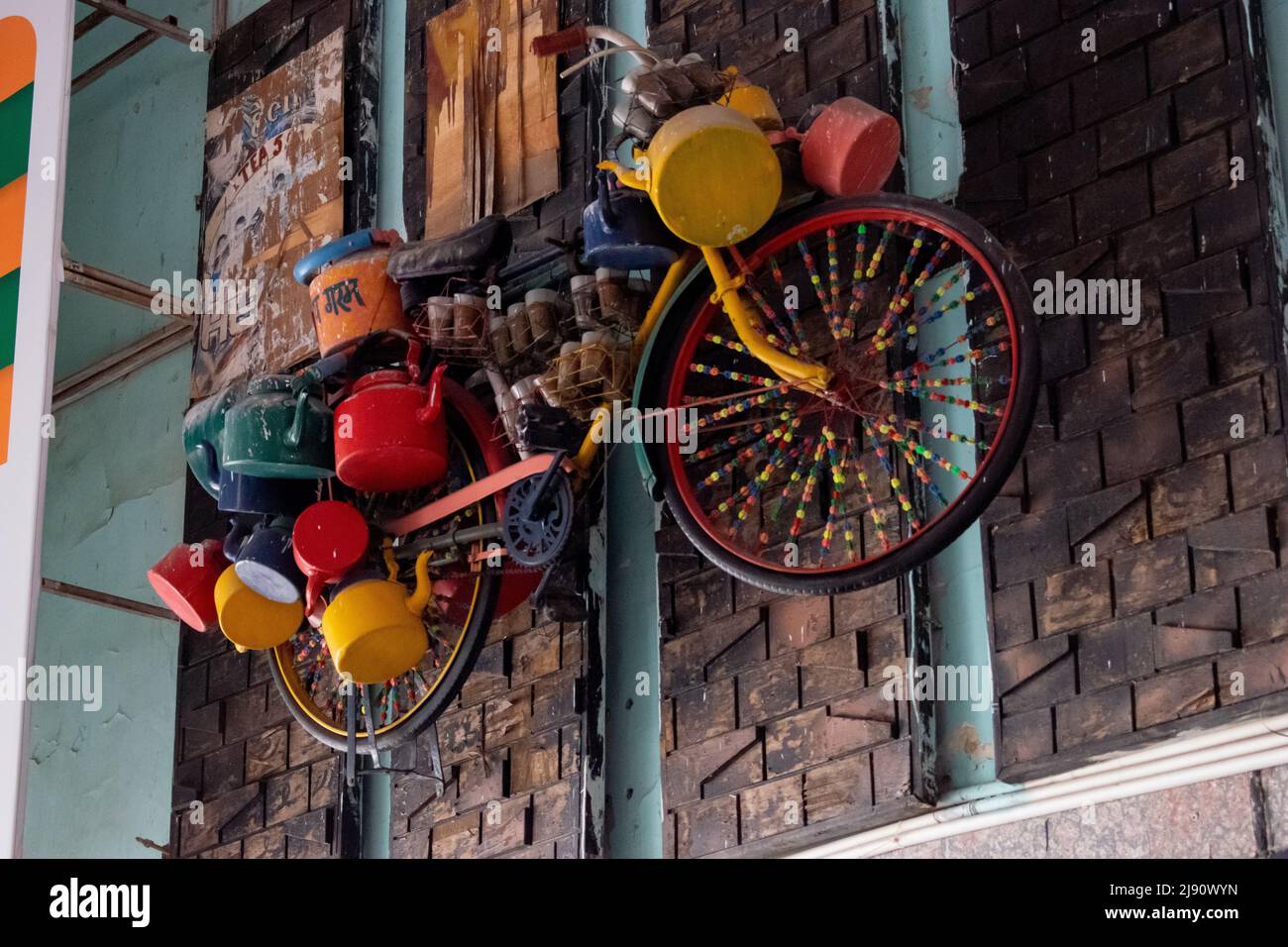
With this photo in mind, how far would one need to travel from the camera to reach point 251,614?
4.68 metres

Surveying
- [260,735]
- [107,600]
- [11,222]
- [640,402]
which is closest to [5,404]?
[11,222]

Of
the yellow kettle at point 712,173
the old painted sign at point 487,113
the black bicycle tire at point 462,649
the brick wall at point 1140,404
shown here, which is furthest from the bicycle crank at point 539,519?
the old painted sign at point 487,113

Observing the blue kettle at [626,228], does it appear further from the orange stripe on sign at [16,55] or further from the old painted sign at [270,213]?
the orange stripe on sign at [16,55]

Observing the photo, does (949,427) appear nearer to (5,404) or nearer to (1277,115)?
(1277,115)

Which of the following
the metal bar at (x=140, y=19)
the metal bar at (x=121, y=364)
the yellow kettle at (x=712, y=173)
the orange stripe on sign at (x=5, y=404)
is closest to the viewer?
the yellow kettle at (x=712, y=173)

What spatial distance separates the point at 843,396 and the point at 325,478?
121 cm

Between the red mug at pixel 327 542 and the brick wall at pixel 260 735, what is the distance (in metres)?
0.69

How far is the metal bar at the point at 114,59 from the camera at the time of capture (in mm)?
6391

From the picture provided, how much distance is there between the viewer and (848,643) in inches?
166

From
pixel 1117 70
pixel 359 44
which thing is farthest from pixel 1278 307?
pixel 359 44

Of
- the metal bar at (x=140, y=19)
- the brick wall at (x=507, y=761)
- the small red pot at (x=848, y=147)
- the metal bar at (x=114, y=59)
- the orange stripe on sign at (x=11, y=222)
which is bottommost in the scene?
the brick wall at (x=507, y=761)

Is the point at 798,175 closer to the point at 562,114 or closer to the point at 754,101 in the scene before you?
the point at 754,101

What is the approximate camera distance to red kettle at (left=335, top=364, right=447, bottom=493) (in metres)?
4.46
